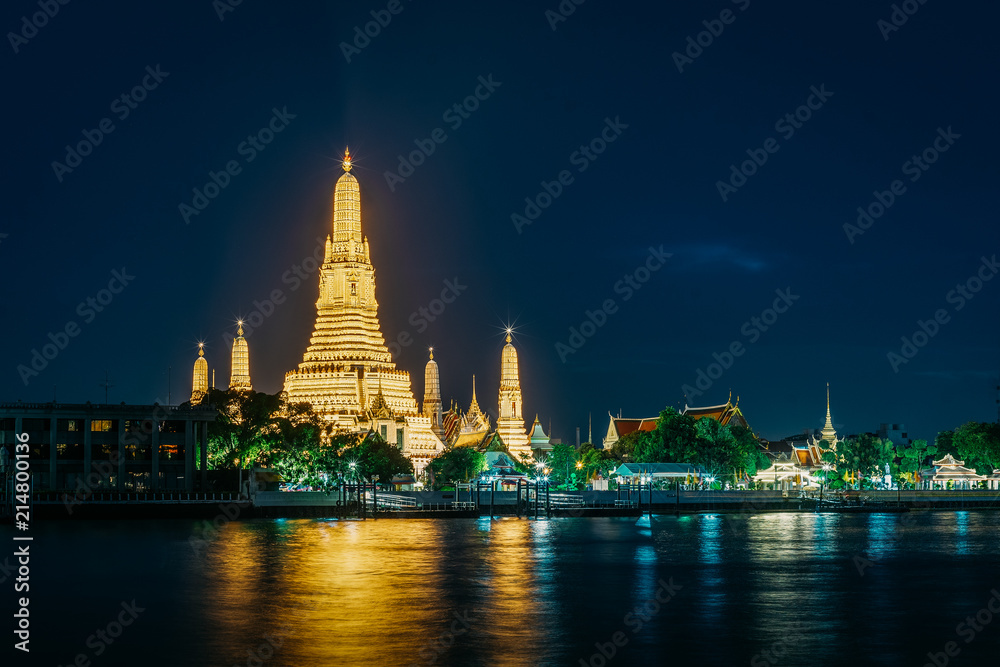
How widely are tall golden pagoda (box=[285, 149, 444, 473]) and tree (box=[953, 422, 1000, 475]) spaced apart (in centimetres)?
5266

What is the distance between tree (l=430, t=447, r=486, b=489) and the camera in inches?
4811

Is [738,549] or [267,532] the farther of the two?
[267,532]

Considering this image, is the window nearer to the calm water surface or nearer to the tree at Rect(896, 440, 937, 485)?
the calm water surface

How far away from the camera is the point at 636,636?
3944 centimetres

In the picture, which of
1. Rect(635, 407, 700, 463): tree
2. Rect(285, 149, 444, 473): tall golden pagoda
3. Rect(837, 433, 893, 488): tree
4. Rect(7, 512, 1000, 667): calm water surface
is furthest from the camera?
Rect(837, 433, 893, 488): tree

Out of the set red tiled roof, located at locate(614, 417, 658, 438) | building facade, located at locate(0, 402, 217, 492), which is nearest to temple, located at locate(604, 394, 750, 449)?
red tiled roof, located at locate(614, 417, 658, 438)

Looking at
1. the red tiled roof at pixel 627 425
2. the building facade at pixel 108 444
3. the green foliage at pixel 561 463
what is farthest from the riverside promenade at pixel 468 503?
the red tiled roof at pixel 627 425

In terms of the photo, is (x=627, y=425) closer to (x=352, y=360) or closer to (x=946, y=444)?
(x=946, y=444)

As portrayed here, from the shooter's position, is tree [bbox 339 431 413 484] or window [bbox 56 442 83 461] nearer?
window [bbox 56 442 83 461]

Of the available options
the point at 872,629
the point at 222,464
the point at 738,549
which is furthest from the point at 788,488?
the point at 872,629

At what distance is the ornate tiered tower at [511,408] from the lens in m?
152

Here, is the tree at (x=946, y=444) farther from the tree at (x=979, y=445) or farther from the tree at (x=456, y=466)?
the tree at (x=456, y=466)

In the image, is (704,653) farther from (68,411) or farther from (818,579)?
(68,411)

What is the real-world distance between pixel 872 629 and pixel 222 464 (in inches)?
2666
